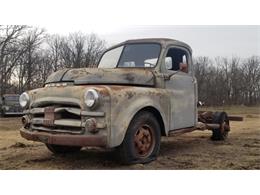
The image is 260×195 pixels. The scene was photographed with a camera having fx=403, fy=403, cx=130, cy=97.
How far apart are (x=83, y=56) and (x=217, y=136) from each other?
3.37 metres

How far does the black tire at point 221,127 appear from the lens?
335 inches

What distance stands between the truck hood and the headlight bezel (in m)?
0.58

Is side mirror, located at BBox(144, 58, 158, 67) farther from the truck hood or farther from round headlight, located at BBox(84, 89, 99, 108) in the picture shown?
round headlight, located at BBox(84, 89, 99, 108)

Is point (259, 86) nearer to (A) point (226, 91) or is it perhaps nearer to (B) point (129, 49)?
(A) point (226, 91)

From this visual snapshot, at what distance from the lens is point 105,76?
18.1 feet

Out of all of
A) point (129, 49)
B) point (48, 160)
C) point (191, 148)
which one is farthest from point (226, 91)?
point (48, 160)

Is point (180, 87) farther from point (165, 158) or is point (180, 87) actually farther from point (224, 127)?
point (224, 127)

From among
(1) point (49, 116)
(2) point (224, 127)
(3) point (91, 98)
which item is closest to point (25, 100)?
(1) point (49, 116)

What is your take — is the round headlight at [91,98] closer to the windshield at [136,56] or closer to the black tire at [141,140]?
the black tire at [141,140]

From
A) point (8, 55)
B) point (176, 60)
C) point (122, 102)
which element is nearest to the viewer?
point (122, 102)

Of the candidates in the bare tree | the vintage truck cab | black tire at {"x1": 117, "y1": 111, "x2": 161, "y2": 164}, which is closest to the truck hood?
the vintage truck cab

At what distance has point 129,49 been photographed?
253 inches

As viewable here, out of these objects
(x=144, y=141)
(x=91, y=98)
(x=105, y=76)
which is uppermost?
(x=105, y=76)

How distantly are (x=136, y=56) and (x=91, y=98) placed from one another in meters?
1.65
